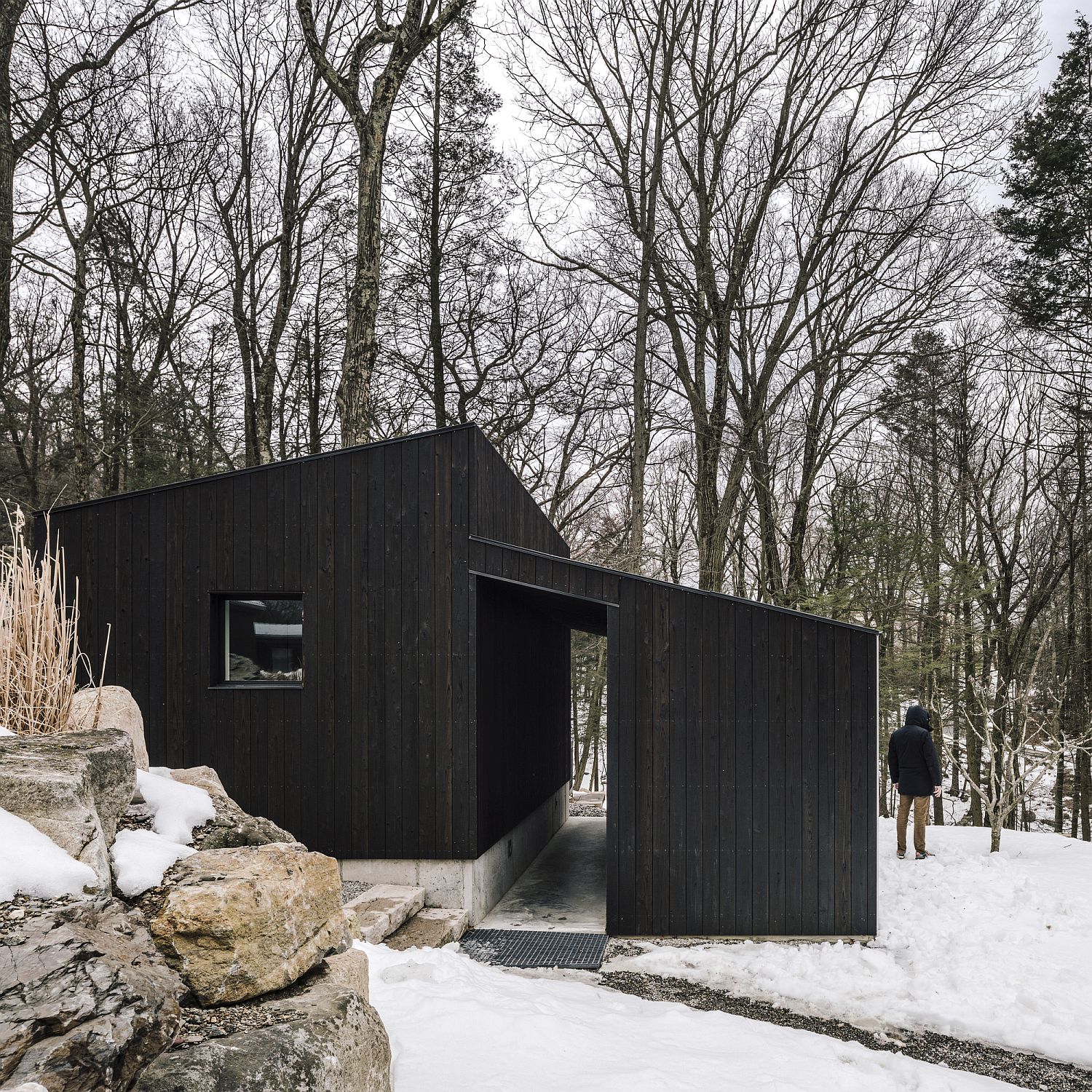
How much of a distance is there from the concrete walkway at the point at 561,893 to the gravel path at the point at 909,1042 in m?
1.21

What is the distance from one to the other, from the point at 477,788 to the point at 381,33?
816cm

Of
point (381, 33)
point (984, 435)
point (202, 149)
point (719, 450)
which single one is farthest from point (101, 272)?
point (984, 435)

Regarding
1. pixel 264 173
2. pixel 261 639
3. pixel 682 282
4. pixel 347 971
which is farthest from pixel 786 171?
pixel 347 971

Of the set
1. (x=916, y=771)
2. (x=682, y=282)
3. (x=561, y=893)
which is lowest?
(x=561, y=893)

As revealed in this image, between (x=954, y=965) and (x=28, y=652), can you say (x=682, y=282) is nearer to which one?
(x=954, y=965)

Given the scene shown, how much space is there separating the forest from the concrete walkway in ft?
16.2

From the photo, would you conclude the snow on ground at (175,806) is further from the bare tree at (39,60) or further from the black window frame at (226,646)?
the bare tree at (39,60)

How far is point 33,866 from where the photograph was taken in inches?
83.3

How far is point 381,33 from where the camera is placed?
358 inches

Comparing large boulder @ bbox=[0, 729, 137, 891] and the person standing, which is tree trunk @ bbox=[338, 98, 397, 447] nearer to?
large boulder @ bbox=[0, 729, 137, 891]

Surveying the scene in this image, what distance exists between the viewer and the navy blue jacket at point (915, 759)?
8.13m

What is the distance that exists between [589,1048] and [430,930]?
8.30 feet

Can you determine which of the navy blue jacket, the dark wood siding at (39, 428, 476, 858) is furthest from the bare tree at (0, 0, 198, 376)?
the navy blue jacket

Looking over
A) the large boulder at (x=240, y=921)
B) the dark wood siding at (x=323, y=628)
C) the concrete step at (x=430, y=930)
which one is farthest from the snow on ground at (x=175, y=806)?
the dark wood siding at (x=323, y=628)
